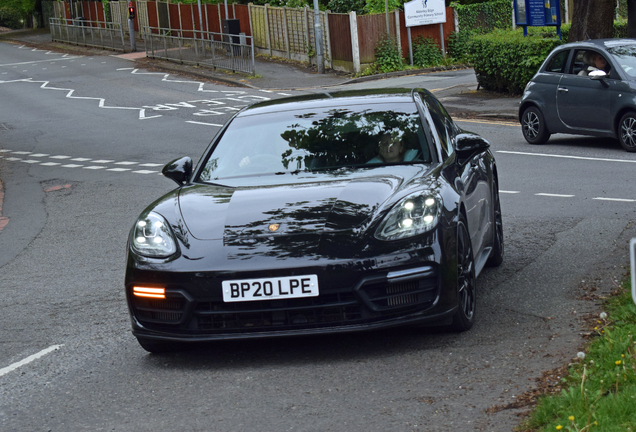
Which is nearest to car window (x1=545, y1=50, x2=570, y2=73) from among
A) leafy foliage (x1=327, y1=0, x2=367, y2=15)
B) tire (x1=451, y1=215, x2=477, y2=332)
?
tire (x1=451, y1=215, x2=477, y2=332)

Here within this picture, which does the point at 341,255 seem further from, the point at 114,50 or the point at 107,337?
the point at 114,50

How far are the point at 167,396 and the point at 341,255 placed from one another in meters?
1.15

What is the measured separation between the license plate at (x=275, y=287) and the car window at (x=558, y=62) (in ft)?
36.3

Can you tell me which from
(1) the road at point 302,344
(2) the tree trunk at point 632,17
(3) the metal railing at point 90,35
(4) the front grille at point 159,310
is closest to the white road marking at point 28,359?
(1) the road at point 302,344

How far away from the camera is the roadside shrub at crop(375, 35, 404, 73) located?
3391 cm

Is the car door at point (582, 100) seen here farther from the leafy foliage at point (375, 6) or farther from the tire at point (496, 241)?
the leafy foliage at point (375, 6)

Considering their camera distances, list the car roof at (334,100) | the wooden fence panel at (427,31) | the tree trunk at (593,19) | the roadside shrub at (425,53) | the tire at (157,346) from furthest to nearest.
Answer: the wooden fence panel at (427,31) → the roadside shrub at (425,53) → the tree trunk at (593,19) → the car roof at (334,100) → the tire at (157,346)

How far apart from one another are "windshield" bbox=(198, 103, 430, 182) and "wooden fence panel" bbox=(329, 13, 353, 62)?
2802cm

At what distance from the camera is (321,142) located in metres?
6.09

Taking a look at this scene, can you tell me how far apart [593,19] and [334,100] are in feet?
51.3

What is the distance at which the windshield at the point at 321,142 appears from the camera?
597 cm

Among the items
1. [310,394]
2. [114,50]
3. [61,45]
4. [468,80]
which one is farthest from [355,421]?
[61,45]

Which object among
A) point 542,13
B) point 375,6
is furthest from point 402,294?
point 375,6

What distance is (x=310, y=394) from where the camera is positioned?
4598mm
